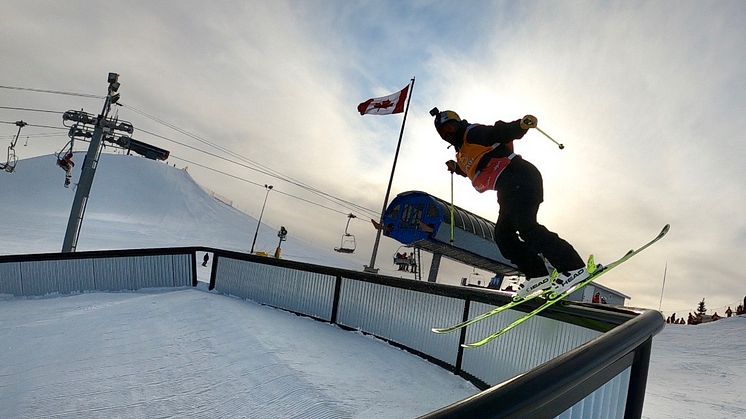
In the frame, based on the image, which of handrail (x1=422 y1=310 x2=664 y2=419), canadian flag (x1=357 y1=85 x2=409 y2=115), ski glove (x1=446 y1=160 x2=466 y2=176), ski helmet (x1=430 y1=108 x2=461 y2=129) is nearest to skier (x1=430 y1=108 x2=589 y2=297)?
ski helmet (x1=430 y1=108 x2=461 y2=129)

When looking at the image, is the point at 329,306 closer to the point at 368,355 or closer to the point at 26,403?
the point at 368,355

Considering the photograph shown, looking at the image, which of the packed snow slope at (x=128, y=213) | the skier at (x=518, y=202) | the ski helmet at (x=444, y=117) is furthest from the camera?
the packed snow slope at (x=128, y=213)

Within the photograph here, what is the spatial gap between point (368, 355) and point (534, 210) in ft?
9.84

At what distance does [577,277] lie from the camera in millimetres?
4688

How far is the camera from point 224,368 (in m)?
4.99

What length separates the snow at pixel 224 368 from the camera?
416 cm

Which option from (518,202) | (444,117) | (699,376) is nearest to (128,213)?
(444,117)

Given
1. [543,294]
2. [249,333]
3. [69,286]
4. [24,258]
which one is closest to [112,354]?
[249,333]

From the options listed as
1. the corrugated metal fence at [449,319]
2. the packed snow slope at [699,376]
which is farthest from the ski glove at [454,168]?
the packed snow slope at [699,376]

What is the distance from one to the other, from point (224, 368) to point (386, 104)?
19.7 meters

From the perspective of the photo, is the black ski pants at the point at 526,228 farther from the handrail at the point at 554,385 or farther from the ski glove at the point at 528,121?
the handrail at the point at 554,385

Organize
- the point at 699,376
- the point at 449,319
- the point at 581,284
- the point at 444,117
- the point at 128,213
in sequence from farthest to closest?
the point at 128,213, the point at 699,376, the point at 449,319, the point at 444,117, the point at 581,284

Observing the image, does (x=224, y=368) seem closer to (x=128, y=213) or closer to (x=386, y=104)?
(x=386, y=104)

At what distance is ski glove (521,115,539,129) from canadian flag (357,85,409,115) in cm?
1810
